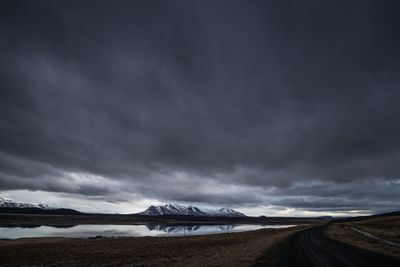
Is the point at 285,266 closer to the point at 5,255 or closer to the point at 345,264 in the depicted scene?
the point at 345,264

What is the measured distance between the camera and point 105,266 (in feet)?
77.5

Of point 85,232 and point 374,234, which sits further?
point 85,232

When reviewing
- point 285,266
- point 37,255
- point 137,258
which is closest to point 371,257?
point 285,266

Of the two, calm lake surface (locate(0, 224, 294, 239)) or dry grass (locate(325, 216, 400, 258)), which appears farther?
calm lake surface (locate(0, 224, 294, 239))

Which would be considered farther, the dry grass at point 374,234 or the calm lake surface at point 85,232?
the calm lake surface at point 85,232

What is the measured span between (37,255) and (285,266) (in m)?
28.5

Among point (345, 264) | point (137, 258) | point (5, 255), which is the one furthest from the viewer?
point (5, 255)

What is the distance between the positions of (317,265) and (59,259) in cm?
2542

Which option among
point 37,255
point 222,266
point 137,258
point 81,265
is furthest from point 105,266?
point 37,255

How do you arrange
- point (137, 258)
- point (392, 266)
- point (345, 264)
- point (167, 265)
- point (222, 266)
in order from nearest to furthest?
point (392, 266)
point (345, 264)
point (222, 266)
point (167, 265)
point (137, 258)

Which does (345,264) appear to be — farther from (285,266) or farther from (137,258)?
(137,258)

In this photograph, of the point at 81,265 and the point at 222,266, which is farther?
the point at 81,265

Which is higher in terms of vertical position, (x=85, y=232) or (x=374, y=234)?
(x=374, y=234)

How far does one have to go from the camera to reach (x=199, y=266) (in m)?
20.8
